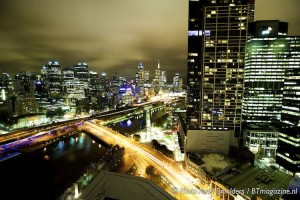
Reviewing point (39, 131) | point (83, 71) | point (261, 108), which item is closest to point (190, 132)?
point (261, 108)

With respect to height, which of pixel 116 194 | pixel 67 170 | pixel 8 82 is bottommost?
pixel 67 170

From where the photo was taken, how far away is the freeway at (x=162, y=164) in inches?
713

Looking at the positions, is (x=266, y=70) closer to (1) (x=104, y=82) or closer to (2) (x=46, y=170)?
(2) (x=46, y=170)

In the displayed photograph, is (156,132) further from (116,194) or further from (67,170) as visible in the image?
→ (116,194)

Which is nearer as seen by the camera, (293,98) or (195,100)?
(293,98)

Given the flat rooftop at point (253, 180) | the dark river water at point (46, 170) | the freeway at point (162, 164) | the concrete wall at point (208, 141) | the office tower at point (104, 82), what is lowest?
the dark river water at point (46, 170)

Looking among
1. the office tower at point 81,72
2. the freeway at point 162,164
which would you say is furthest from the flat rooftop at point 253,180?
the office tower at point 81,72

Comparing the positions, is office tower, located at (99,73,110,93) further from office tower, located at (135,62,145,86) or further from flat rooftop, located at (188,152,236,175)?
flat rooftop, located at (188,152,236,175)

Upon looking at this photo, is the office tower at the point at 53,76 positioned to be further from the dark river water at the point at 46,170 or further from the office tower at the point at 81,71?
the dark river water at the point at 46,170

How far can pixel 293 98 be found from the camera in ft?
85.7

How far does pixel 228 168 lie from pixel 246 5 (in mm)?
27858

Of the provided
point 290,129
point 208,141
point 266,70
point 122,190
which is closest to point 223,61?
point 266,70

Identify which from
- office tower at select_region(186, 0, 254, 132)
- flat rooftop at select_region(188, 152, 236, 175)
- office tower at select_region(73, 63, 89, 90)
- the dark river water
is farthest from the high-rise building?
office tower at select_region(73, 63, 89, 90)

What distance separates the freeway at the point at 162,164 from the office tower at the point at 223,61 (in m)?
13.5
